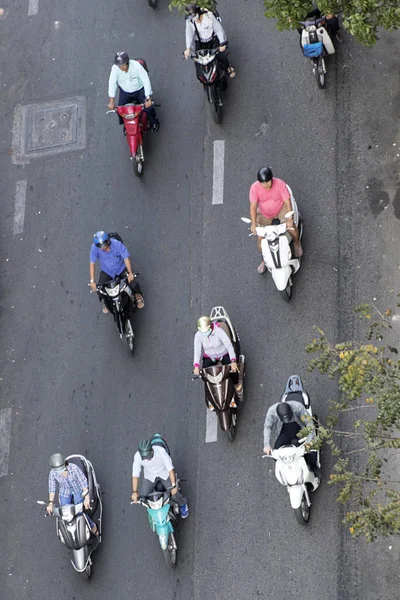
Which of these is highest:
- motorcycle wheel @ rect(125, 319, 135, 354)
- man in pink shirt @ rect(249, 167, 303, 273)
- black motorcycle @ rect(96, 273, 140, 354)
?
man in pink shirt @ rect(249, 167, 303, 273)

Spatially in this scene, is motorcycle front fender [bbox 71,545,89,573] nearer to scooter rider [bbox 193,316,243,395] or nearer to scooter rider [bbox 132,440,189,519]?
scooter rider [bbox 132,440,189,519]

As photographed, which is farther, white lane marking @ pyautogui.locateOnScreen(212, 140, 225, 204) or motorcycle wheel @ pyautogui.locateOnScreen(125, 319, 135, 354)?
white lane marking @ pyautogui.locateOnScreen(212, 140, 225, 204)

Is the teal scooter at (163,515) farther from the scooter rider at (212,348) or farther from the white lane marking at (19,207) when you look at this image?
the white lane marking at (19,207)

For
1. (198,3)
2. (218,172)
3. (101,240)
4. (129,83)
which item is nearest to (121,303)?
(101,240)

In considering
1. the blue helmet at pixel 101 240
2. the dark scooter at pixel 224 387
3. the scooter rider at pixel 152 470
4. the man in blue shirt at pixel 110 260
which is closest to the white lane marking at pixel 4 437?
the man in blue shirt at pixel 110 260

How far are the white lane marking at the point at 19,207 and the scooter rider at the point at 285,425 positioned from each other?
20.9ft

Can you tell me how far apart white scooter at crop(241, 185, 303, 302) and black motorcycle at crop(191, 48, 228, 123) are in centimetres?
280

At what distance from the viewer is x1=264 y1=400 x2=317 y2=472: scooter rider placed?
591 inches

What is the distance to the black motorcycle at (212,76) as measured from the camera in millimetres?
18797

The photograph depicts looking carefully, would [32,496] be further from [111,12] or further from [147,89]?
[111,12]

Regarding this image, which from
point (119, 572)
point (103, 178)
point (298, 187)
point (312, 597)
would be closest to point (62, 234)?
point (103, 178)

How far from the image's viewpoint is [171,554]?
15.9 meters

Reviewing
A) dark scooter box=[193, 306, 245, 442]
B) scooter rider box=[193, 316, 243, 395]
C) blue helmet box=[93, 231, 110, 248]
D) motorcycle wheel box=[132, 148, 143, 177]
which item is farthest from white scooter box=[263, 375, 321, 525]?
motorcycle wheel box=[132, 148, 143, 177]

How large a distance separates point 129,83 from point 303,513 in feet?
24.1
